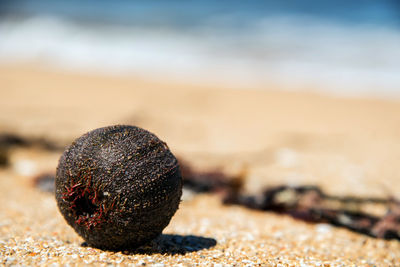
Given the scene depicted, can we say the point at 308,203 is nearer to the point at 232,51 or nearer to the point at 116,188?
the point at 116,188

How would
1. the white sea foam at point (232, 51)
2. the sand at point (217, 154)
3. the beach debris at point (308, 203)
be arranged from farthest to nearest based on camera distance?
the white sea foam at point (232, 51) → the beach debris at point (308, 203) → the sand at point (217, 154)

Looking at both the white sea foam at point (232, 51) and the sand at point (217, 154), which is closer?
the sand at point (217, 154)

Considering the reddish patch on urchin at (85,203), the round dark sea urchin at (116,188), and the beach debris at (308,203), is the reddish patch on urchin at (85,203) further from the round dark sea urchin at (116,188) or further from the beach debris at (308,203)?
the beach debris at (308,203)

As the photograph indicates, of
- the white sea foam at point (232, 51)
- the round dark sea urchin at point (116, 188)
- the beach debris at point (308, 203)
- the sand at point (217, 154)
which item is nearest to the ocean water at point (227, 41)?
the white sea foam at point (232, 51)

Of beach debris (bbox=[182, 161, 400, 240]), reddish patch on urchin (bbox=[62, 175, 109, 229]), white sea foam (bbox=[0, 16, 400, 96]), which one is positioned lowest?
beach debris (bbox=[182, 161, 400, 240])

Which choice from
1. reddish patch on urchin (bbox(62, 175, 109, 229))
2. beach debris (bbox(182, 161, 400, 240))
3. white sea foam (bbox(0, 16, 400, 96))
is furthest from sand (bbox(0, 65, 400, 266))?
white sea foam (bbox(0, 16, 400, 96))

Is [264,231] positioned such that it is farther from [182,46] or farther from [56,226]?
[182,46]

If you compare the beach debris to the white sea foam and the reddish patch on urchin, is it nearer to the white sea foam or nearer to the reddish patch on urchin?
the reddish patch on urchin
